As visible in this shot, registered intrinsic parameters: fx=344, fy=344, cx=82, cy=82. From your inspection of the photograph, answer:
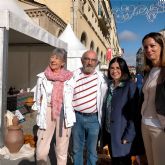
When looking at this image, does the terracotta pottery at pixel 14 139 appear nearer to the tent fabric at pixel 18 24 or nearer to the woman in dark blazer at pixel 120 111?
the tent fabric at pixel 18 24

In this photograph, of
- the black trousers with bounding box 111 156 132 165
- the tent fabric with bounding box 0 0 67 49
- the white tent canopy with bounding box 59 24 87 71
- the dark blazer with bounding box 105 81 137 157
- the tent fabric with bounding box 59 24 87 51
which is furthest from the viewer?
the tent fabric with bounding box 59 24 87 51

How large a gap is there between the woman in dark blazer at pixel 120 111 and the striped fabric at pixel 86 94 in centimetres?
35

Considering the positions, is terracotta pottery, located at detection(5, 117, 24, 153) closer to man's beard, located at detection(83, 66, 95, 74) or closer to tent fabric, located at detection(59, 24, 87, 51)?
man's beard, located at detection(83, 66, 95, 74)

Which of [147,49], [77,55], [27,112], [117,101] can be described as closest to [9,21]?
[117,101]

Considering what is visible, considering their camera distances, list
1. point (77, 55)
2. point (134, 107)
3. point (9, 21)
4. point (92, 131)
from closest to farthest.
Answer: point (134, 107), point (92, 131), point (9, 21), point (77, 55)

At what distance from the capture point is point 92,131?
4535 mm

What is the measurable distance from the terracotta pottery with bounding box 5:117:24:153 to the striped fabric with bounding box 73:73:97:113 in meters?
2.34

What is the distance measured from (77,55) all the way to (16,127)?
7334 millimetres

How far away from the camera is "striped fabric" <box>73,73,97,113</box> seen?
4438mm

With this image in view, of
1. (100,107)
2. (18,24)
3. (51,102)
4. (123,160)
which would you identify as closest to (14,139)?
(18,24)

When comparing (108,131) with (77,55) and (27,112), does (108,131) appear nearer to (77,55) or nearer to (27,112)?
(27,112)

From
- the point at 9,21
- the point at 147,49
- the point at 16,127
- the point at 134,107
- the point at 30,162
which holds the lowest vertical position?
the point at 30,162

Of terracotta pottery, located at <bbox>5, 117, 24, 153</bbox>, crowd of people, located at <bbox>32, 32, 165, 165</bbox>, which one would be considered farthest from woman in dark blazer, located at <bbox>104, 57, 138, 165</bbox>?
terracotta pottery, located at <bbox>5, 117, 24, 153</bbox>

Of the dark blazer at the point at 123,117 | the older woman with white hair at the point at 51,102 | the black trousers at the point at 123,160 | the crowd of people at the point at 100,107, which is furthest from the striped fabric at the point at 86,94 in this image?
the black trousers at the point at 123,160
